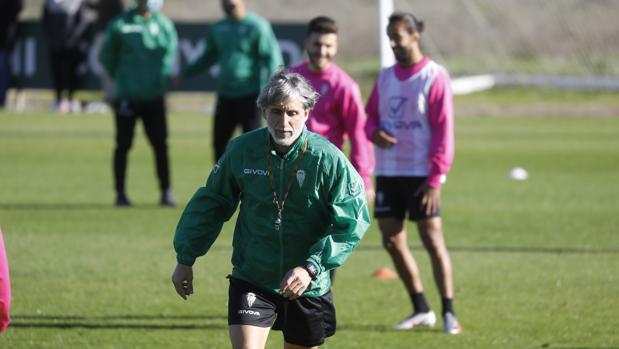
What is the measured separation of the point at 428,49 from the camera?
4159 centimetres

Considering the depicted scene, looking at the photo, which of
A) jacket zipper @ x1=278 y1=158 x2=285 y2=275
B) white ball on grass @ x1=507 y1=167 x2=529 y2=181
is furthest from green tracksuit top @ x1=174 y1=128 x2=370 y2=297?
white ball on grass @ x1=507 y1=167 x2=529 y2=181

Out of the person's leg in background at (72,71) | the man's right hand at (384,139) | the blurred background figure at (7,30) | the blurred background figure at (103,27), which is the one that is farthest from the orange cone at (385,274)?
the blurred background figure at (7,30)

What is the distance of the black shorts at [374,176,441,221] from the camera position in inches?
361

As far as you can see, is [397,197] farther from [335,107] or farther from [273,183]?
[273,183]

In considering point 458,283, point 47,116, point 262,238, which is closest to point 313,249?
point 262,238

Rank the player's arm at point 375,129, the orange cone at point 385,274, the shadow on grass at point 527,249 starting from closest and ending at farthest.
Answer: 1. the player's arm at point 375,129
2. the orange cone at point 385,274
3. the shadow on grass at point 527,249

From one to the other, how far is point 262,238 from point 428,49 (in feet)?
117

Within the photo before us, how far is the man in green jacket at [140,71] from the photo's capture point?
1530 cm

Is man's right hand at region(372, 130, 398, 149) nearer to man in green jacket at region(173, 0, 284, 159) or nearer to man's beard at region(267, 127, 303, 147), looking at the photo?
man's beard at region(267, 127, 303, 147)

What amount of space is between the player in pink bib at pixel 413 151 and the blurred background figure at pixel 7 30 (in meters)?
20.6

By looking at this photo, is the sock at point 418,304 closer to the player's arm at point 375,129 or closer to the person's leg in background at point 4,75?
the player's arm at point 375,129

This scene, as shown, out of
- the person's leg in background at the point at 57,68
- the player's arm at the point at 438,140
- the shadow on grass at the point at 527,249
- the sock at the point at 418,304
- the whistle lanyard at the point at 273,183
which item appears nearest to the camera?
the whistle lanyard at the point at 273,183

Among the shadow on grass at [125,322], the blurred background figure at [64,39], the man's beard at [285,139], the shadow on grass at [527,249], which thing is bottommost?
the blurred background figure at [64,39]

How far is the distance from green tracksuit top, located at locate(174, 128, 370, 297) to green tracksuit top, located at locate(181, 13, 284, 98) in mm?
8316
